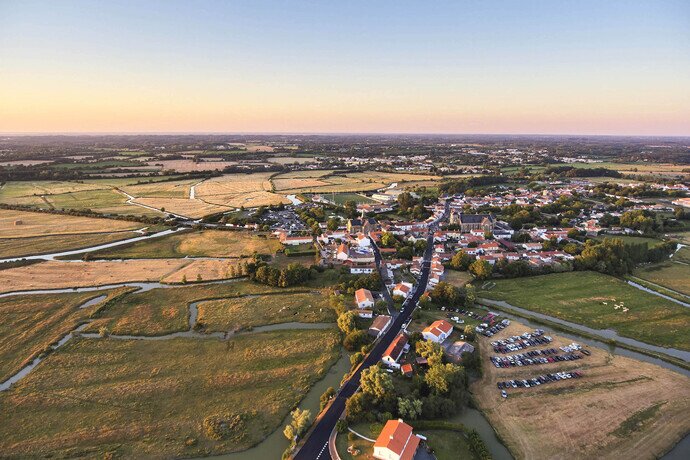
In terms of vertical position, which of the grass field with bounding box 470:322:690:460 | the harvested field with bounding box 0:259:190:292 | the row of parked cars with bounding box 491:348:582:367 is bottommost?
the grass field with bounding box 470:322:690:460

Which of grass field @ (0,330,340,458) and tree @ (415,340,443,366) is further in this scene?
tree @ (415,340,443,366)

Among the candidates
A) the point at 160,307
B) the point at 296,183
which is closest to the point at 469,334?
the point at 160,307

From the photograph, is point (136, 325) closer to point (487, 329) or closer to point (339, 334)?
point (339, 334)

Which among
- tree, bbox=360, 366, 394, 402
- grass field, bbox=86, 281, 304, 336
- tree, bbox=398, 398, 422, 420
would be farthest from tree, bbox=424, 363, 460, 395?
grass field, bbox=86, 281, 304, 336

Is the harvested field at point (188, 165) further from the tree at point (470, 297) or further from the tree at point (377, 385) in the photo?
the tree at point (377, 385)

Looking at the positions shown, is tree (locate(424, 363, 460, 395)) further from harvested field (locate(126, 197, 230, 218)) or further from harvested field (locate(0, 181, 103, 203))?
harvested field (locate(0, 181, 103, 203))

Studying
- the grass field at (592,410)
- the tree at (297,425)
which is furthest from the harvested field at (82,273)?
the grass field at (592,410)

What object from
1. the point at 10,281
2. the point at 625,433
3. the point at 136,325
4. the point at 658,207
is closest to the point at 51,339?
the point at 136,325
